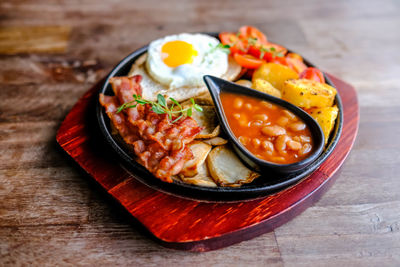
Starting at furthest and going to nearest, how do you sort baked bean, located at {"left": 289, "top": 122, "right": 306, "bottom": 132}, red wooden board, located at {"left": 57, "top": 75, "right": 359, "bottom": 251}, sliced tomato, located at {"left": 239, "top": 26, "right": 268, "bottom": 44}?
sliced tomato, located at {"left": 239, "top": 26, "right": 268, "bottom": 44} → baked bean, located at {"left": 289, "top": 122, "right": 306, "bottom": 132} → red wooden board, located at {"left": 57, "top": 75, "right": 359, "bottom": 251}

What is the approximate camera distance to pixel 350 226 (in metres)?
2.40

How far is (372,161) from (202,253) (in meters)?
1.63

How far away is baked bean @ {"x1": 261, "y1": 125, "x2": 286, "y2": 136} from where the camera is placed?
2.36 metres

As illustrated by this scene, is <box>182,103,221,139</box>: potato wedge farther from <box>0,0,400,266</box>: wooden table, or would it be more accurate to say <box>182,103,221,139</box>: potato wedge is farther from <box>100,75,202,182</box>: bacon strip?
<box>0,0,400,266</box>: wooden table

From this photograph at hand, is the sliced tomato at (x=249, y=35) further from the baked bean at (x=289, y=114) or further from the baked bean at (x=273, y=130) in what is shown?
the baked bean at (x=273, y=130)

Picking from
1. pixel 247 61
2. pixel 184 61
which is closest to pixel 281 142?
pixel 247 61

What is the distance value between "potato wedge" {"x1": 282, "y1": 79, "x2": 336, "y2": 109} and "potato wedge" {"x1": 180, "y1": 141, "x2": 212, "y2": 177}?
30.1 inches

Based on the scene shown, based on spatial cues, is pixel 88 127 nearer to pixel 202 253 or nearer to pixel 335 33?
pixel 202 253

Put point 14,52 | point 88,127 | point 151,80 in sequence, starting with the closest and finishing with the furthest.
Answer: point 88,127 < point 151,80 < point 14,52

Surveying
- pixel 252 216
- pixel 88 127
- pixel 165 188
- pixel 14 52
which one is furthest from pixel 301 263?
pixel 14 52

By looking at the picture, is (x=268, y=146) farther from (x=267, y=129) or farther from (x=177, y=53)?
(x=177, y=53)

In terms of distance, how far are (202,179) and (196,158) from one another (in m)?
0.14

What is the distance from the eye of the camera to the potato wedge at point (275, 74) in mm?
2959

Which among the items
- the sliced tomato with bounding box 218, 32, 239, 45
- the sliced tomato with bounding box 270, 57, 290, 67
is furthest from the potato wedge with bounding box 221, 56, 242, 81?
the sliced tomato with bounding box 270, 57, 290, 67
